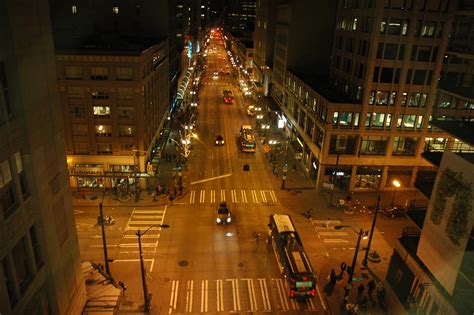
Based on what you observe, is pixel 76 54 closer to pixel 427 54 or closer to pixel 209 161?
pixel 209 161

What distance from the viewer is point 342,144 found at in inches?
1937

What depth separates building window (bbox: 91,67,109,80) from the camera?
4441 cm

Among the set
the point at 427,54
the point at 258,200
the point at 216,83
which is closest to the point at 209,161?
the point at 258,200

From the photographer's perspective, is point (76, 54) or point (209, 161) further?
point (209, 161)

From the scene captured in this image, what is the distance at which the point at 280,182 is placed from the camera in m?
53.1

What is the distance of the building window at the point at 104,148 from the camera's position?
4781 cm

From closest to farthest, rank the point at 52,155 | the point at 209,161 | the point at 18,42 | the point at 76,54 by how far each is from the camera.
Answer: the point at 18,42 → the point at 52,155 → the point at 76,54 → the point at 209,161

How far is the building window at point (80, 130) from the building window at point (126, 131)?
4257 mm

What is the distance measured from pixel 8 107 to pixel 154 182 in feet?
115

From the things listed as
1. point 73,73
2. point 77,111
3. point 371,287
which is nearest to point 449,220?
point 371,287

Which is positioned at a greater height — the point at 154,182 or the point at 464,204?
the point at 464,204

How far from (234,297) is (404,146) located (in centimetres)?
3360

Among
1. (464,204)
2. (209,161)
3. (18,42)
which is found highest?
(18,42)

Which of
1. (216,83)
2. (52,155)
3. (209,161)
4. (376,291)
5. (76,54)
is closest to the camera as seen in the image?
(52,155)
